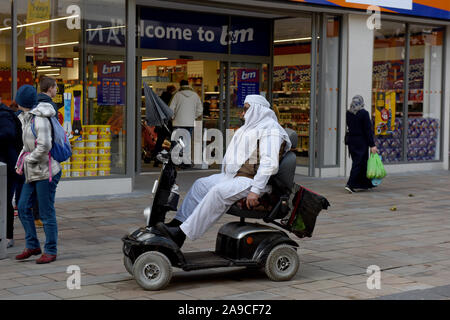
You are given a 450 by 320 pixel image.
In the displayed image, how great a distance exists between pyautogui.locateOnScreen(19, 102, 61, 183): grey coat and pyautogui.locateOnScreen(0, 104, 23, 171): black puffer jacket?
959 mm

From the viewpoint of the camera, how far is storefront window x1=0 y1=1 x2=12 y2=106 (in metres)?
11.0

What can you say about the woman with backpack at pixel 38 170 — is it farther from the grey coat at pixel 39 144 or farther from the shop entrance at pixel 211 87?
the shop entrance at pixel 211 87

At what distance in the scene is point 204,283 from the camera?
611cm

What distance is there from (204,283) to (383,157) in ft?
35.2

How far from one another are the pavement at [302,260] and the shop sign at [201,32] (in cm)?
433

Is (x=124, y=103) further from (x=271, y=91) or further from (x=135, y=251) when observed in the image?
(x=135, y=251)

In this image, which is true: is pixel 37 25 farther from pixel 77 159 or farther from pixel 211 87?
pixel 211 87

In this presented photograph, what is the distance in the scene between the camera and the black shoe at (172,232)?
6.03 meters

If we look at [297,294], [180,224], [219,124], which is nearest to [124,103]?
[219,124]

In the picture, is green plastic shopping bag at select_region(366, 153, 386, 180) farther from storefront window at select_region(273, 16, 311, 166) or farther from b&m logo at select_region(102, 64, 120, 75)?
b&m logo at select_region(102, 64, 120, 75)

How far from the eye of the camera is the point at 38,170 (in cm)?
679

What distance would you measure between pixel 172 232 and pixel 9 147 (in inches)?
105

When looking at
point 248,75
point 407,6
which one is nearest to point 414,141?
point 407,6
